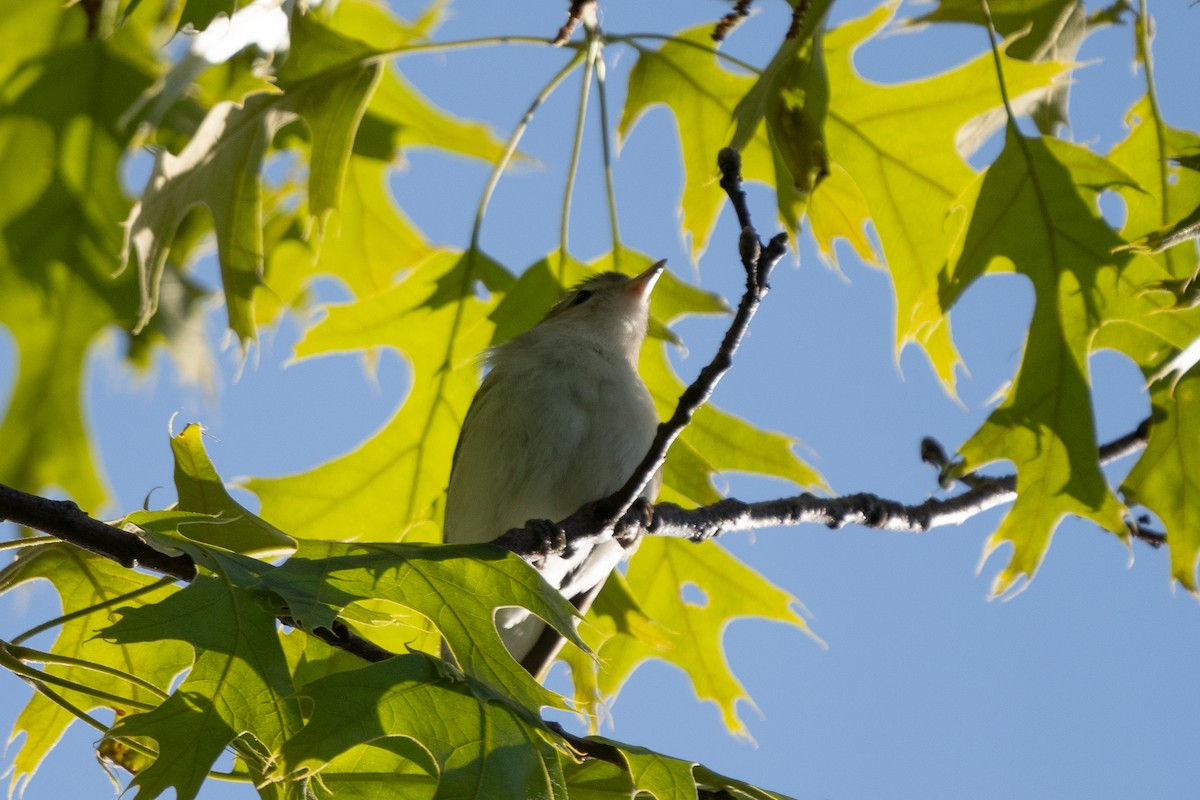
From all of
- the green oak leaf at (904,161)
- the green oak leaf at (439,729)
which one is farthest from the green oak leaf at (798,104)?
the green oak leaf at (439,729)

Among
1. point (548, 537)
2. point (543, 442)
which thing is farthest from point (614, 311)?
point (548, 537)

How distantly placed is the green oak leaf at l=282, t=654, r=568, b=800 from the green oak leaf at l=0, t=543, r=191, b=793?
0.62 m

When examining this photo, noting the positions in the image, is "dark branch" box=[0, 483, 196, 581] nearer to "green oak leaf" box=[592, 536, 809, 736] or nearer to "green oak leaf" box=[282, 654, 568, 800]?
"green oak leaf" box=[282, 654, 568, 800]

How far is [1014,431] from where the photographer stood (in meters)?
3.04

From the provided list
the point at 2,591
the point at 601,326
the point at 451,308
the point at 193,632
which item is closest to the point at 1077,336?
the point at 601,326

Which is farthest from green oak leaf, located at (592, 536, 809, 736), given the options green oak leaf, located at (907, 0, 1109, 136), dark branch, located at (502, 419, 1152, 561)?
green oak leaf, located at (907, 0, 1109, 136)

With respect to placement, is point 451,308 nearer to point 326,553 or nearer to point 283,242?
point 283,242

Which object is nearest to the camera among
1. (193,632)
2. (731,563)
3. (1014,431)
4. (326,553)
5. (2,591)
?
(193,632)

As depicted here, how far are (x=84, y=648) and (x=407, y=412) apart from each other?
5.14 ft

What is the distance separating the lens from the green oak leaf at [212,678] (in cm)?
181

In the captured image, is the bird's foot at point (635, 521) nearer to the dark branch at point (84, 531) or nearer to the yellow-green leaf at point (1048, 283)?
the yellow-green leaf at point (1048, 283)

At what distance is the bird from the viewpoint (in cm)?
377

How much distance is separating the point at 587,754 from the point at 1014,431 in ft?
4.68

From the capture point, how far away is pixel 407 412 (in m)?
4.05
